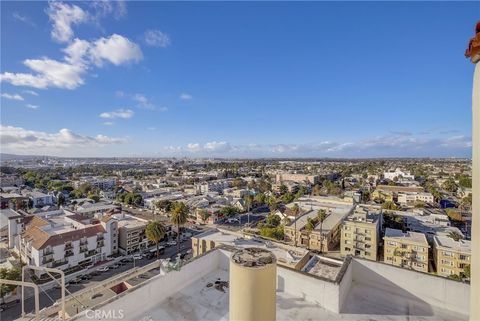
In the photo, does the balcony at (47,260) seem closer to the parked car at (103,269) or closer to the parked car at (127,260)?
the parked car at (103,269)

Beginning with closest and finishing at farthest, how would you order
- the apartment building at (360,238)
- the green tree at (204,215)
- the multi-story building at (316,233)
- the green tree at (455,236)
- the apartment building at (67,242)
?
1. the apartment building at (67,242)
2. the green tree at (455,236)
3. the apartment building at (360,238)
4. the multi-story building at (316,233)
5. the green tree at (204,215)

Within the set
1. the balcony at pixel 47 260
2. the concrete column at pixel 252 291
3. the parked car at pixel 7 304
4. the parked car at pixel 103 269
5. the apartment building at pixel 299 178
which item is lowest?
the parked car at pixel 7 304

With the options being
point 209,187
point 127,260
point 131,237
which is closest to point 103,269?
point 127,260

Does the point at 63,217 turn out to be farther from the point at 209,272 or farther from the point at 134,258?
the point at 209,272

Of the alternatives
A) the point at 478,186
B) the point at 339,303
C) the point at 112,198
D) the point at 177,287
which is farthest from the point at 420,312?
the point at 112,198

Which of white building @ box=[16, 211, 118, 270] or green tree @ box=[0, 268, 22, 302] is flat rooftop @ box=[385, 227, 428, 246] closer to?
white building @ box=[16, 211, 118, 270]

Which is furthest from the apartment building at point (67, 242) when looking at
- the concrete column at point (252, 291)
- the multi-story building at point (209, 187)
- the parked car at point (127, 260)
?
the multi-story building at point (209, 187)

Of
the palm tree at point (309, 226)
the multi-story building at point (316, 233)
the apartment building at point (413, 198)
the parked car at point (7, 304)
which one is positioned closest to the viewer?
the parked car at point (7, 304)
